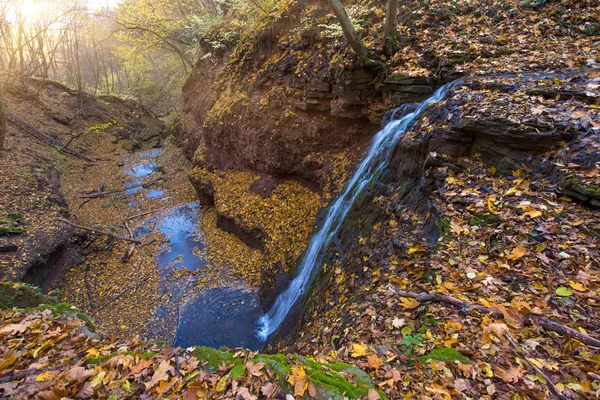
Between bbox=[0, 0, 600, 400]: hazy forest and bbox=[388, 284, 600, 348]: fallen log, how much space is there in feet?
0.06

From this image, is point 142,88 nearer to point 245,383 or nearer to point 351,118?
point 351,118

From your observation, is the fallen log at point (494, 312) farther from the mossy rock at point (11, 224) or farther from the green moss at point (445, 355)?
the mossy rock at point (11, 224)

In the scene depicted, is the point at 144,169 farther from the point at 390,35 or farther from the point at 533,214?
the point at 533,214

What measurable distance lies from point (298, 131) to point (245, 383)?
9.12 metres

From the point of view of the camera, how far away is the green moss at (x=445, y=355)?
2.62 meters

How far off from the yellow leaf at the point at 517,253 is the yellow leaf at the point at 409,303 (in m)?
1.26

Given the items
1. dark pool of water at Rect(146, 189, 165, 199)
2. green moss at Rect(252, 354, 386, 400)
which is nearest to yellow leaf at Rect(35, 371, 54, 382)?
green moss at Rect(252, 354, 386, 400)

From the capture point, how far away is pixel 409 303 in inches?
137

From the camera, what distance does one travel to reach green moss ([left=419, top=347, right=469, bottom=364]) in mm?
2623

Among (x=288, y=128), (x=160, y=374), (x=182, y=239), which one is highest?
(x=288, y=128)

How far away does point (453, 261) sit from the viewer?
12.2 feet

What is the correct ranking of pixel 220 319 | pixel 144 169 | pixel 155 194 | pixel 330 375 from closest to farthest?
1. pixel 330 375
2. pixel 220 319
3. pixel 155 194
4. pixel 144 169

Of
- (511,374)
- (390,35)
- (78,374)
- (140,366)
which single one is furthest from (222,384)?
(390,35)

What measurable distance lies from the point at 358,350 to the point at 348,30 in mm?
7810
